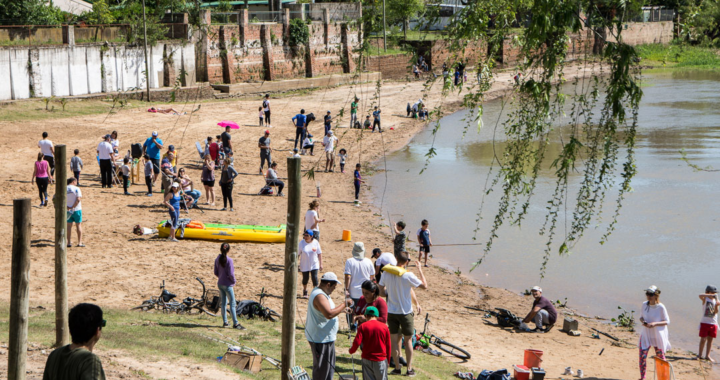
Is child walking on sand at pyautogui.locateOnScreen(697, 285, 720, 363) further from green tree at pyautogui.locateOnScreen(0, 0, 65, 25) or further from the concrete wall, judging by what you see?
green tree at pyautogui.locateOnScreen(0, 0, 65, 25)

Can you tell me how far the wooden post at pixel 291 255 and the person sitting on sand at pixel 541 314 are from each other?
741cm

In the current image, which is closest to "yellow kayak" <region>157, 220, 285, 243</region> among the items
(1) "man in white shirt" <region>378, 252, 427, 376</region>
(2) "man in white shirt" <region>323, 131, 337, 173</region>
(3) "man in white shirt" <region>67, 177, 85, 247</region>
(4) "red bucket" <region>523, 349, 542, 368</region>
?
(3) "man in white shirt" <region>67, 177, 85, 247</region>

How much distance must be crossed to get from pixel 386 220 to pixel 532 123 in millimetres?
15197

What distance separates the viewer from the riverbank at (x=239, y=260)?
40.4 ft

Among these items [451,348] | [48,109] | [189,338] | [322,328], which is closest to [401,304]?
[322,328]

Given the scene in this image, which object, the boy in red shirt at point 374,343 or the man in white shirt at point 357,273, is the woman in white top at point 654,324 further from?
the boy in red shirt at point 374,343

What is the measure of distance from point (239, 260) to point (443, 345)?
227 inches

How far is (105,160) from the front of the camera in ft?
68.0

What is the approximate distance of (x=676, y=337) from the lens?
13.8 metres

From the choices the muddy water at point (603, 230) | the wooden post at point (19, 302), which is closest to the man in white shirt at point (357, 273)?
the wooden post at point (19, 302)

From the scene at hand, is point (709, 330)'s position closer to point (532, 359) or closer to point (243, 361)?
point (532, 359)

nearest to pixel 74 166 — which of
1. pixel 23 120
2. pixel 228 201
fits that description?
pixel 228 201

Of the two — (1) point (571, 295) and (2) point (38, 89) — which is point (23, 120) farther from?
(1) point (571, 295)

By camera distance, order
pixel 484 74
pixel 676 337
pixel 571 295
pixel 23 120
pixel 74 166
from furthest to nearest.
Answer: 1. pixel 23 120
2. pixel 74 166
3. pixel 571 295
4. pixel 676 337
5. pixel 484 74
